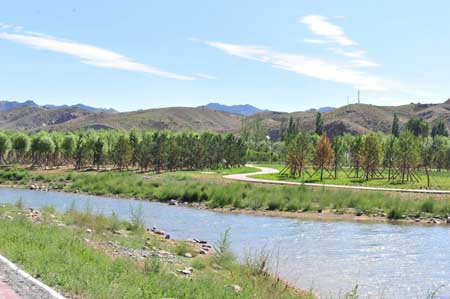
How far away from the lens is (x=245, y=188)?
180 ft

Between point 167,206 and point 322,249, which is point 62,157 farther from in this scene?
Result: point 322,249

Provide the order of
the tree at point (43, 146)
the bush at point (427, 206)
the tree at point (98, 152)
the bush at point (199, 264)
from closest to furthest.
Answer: the bush at point (199, 264)
the bush at point (427, 206)
the tree at point (98, 152)
the tree at point (43, 146)

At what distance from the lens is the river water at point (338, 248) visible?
2106 cm

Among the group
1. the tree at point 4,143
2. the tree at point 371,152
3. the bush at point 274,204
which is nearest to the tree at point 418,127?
the tree at point 371,152

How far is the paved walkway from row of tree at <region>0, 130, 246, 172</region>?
90.9 metres

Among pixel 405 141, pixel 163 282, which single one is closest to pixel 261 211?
pixel 163 282

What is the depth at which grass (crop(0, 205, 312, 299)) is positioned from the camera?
1158cm

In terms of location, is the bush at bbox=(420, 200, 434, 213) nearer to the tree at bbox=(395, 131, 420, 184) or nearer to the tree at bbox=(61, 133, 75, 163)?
the tree at bbox=(395, 131, 420, 184)

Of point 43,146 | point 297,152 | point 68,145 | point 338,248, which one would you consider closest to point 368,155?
point 297,152

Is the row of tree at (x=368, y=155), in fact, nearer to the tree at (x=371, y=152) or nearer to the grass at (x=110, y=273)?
the tree at (x=371, y=152)

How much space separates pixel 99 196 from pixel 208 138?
59917 millimetres

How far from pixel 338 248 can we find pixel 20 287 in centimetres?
2133

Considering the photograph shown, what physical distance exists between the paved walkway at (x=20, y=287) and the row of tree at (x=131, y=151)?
298ft

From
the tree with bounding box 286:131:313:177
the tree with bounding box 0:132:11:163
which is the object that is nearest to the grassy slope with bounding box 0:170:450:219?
the tree with bounding box 286:131:313:177
